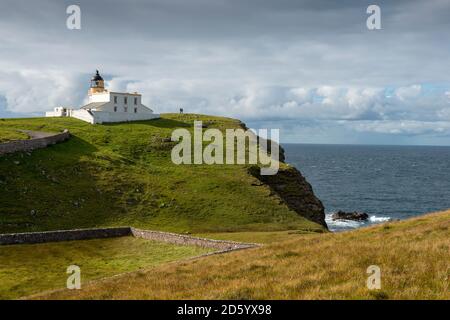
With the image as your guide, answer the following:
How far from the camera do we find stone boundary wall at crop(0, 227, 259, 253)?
A: 45.2m

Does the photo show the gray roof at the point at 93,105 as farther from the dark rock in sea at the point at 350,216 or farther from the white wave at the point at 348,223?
the dark rock in sea at the point at 350,216

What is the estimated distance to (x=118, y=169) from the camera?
248ft

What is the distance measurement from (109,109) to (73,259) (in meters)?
79.1

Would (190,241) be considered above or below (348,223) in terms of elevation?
above

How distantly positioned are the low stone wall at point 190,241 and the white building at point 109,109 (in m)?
64.5

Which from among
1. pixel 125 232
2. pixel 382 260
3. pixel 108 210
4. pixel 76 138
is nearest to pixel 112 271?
pixel 125 232

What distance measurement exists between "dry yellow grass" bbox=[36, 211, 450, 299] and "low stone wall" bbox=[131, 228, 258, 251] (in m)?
17.1

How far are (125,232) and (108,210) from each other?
386 inches

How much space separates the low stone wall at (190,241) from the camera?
44688mm

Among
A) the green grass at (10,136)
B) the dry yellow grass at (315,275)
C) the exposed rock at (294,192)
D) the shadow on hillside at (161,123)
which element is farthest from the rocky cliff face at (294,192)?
the dry yellow grass at (315,275)

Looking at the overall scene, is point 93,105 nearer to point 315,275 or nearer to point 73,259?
point 73,259

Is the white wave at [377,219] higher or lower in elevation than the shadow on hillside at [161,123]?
lower
